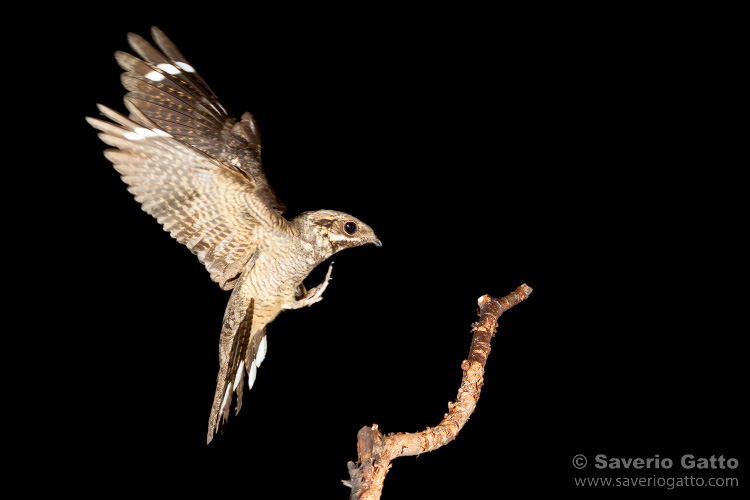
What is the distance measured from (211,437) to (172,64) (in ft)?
6.89

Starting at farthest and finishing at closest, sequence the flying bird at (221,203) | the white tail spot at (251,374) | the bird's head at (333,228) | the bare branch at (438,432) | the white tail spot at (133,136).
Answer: the white tail spot at (251,374), the bird's head at (333,228), the flying bird at (221,203), the white tail spot at (133,136), the bare branch at (438,432)

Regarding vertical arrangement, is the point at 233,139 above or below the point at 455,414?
above

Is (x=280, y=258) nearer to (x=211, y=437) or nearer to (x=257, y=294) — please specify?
(x=257, y=294)

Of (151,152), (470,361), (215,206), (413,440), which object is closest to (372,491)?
(413,440)

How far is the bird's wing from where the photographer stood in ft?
8.73

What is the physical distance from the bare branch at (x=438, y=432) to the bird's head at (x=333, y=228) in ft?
2.79

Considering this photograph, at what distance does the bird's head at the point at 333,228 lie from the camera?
9.75 feet

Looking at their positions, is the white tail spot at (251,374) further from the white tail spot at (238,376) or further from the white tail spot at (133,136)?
the white tail spot at (133,136)

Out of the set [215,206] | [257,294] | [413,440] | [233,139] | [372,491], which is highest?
[233,139]

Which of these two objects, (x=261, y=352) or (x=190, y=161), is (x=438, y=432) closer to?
(x=261, y=352)

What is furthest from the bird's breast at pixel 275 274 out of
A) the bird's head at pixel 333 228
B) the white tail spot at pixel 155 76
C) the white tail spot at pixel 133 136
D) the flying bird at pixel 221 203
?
the white tail spot at pixel 155 76

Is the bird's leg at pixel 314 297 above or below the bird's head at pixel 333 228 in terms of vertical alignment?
below

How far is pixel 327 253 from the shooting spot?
3.03 meters

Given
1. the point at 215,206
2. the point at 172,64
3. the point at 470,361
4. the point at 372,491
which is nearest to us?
the point at 372,491
